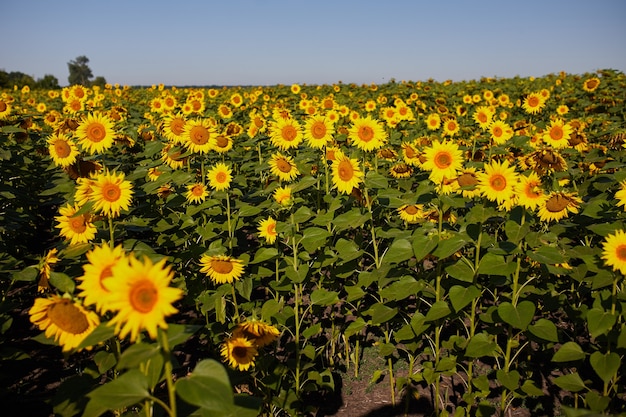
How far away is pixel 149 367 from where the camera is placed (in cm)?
160

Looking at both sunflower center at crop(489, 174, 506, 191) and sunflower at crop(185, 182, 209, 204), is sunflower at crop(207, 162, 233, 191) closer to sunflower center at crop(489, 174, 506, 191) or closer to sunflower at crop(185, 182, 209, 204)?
sunflower at crop(185, 182, 209, 204)

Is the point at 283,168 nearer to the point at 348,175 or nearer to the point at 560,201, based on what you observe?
the point at 348,175

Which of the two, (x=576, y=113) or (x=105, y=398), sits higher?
(x=576, y=113)

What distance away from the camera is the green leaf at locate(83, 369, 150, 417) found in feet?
4.41

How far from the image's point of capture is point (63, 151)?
3812mm

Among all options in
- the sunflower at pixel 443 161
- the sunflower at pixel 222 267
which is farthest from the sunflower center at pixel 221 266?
the sunflower at pixel 443 161

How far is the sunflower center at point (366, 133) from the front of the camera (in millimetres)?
4020

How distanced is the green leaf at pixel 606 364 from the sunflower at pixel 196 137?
3.76 m

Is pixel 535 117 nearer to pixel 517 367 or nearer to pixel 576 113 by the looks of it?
pixel 576 113

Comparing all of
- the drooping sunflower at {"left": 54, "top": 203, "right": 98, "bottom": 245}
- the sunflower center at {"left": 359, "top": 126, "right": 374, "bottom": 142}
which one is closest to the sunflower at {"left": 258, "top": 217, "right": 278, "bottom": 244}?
the sunflower center at {"left": 359, "top": 126, "right": 374, "bottom": 142}

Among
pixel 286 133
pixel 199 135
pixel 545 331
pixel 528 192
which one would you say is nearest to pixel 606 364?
pixel 545 331

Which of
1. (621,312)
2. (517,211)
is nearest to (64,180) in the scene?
(517,211)

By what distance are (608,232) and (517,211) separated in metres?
0.59

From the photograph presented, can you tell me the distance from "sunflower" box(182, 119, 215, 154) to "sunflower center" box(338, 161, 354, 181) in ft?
5.14
